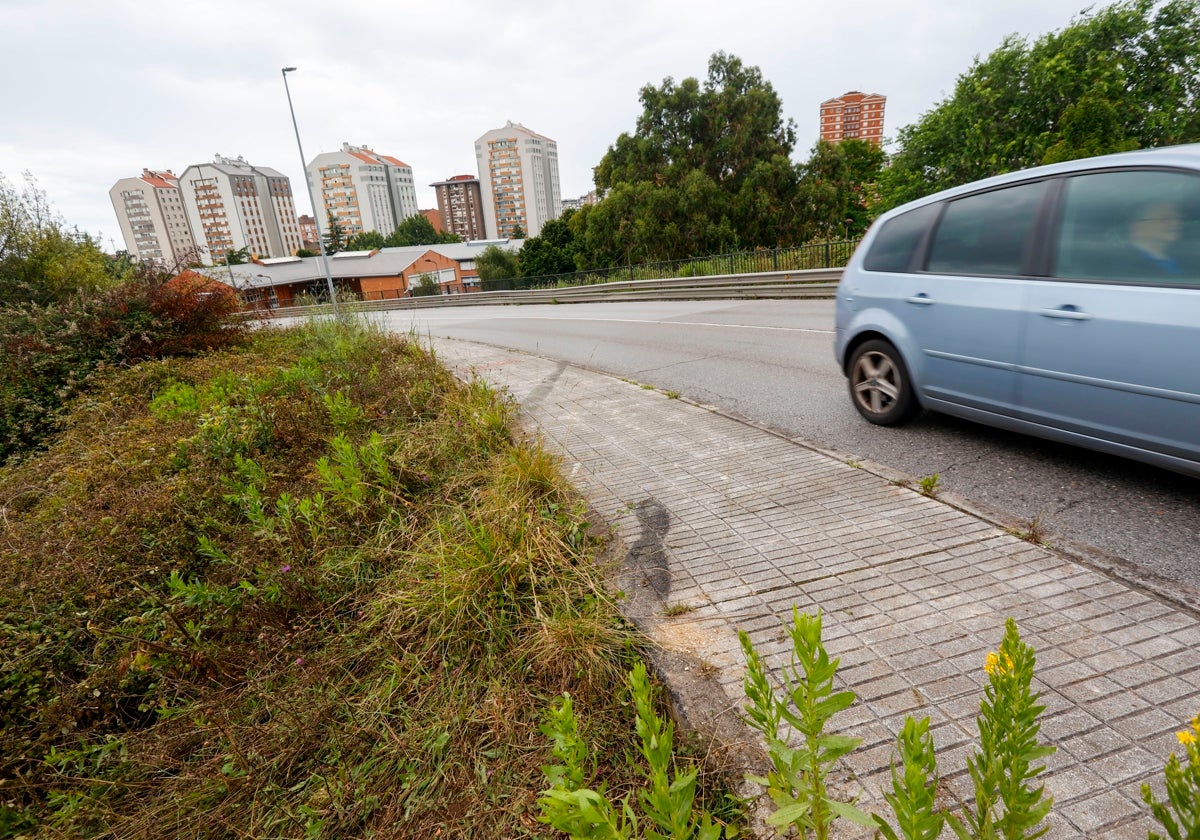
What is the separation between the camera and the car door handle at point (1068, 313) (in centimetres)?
335

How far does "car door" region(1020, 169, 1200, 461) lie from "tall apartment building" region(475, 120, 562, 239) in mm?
152608

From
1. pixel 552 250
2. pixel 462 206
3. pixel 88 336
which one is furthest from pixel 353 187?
pixel 88 336

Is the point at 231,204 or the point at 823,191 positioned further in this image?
the point at 231,204

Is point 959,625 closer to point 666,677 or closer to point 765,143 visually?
A: point 666,677

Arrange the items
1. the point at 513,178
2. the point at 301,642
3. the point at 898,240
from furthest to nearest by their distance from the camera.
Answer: the point at 513,178, the point at 898,240, the point at 301,642

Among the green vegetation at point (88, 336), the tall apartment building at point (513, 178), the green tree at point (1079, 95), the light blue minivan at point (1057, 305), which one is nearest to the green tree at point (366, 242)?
the tall apartment building at point (513, 178)

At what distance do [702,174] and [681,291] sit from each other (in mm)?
19524

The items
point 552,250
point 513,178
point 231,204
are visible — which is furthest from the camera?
point 513,178

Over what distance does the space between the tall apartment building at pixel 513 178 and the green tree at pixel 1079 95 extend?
410 feet

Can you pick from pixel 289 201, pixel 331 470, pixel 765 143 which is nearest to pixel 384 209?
pixel 289 201

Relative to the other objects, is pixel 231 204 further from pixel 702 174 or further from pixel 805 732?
pixel 805 732

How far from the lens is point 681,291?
20.4 m

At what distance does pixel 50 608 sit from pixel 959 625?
4649 mm

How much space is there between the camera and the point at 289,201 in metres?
160
